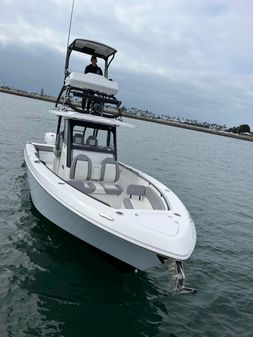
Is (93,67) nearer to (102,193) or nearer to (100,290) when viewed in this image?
(102,193)

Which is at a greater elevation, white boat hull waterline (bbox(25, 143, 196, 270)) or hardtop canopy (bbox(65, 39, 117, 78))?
hardtop canopy (bbox(65, 39, 117, 78))

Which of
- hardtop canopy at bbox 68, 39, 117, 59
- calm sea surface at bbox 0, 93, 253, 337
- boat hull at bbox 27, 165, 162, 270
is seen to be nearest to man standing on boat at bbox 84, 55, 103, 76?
hardtop canopy at bbox 68, 39, 117, 59

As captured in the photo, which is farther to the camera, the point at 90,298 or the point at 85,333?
the point at 90,298

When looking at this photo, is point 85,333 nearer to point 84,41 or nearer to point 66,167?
point 66,167

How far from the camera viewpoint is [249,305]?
6.66 metres

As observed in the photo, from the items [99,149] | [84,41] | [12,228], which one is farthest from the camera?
[84,41]

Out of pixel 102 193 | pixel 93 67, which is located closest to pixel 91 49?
pixel 93 67

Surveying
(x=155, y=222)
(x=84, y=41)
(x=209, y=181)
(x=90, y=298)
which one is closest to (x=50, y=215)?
(x=90, y=298)

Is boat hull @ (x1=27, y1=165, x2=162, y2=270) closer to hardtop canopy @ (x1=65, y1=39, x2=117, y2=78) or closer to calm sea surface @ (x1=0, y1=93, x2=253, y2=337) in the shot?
calm sea surface @ (x1=0, y1=93, x2=253, y2=337)

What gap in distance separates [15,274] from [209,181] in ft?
48.6

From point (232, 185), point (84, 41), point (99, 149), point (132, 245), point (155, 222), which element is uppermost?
point (84, 41)

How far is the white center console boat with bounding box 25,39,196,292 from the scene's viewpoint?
5.56m

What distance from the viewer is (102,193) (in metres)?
8.35

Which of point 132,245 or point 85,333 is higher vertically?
point 132,245
